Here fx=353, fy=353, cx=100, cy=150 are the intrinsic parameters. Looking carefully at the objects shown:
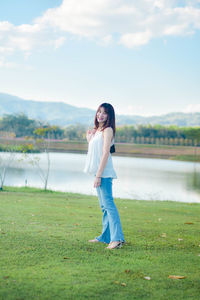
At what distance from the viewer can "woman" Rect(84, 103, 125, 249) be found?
3.92 m

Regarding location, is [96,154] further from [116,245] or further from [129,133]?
[129,133]

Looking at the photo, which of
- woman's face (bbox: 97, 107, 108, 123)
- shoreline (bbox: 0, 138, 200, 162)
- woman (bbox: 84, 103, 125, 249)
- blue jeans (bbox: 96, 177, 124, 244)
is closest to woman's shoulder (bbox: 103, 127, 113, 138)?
woman (bbox: 84, 103, 125, 249)

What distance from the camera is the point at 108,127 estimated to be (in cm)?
396

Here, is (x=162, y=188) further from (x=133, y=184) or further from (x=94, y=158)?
(x=94, y=158)

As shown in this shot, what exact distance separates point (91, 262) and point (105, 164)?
1.06 m

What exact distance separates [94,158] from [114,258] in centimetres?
111

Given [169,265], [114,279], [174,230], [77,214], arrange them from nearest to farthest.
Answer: [114,279] < [169,265] < [174,230] < [77,214]

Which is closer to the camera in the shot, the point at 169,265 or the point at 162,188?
the point at 169,265

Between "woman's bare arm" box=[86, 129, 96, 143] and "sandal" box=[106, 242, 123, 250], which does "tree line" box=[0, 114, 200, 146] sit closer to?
"woman's bare arm" box=[86, 129, 96, 143]

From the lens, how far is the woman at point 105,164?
3920 millimetres

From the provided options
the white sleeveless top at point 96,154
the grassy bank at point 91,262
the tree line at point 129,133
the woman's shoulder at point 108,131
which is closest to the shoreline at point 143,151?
the tree line at point 129,133

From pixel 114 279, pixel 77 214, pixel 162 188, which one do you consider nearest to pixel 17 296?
pixel 114 279

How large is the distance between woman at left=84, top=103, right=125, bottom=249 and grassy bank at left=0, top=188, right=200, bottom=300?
24cm

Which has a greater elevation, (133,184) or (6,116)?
(6,116)
